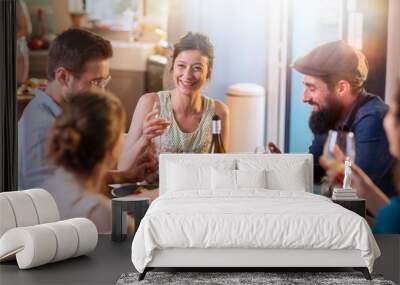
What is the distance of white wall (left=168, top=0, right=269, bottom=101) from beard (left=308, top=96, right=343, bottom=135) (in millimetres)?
695

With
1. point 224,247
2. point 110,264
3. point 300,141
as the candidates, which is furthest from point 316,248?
point 300,141

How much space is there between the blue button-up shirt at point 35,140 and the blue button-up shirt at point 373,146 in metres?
2.91

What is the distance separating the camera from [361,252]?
567 cm

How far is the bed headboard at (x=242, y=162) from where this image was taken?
7.73 m

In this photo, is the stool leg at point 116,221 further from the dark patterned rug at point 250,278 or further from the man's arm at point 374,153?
the man's arm at point 374,153

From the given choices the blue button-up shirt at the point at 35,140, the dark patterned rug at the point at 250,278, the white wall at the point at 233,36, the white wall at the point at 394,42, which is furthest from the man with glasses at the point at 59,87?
the white wall at the point at 394,42

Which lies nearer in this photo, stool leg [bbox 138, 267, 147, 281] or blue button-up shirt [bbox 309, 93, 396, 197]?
stool leg [bbox 138, 267, 147, 281]

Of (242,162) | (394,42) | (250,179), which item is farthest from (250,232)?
(394,42)

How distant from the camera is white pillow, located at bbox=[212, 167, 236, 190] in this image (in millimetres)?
7270

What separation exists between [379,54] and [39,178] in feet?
12.7

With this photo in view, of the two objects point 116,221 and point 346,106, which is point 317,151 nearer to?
point 346,106

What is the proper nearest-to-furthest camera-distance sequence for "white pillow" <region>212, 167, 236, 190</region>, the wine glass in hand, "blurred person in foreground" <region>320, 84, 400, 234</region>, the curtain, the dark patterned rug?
the dark patterned rug → "white pillow" <region>212, 167, 236, 190</region> → the curtain → "blurred person in foreground" <region>320, 84, 400, 234</region> → the wine glass in hand

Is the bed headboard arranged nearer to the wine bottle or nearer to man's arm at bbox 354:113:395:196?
the wine bottle

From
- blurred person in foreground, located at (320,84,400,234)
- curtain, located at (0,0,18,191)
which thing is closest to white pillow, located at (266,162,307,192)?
blurred person in foreground, located at (320,84,400,234)
